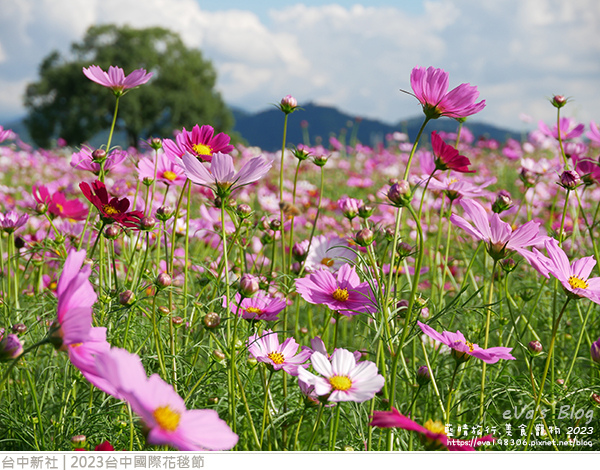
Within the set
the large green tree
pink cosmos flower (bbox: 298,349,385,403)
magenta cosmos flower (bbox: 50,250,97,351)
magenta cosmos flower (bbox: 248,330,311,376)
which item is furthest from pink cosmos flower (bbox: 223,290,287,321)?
the large green tree

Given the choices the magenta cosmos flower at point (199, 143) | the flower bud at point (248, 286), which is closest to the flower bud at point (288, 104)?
the magenta cosmos flower at point (199, 143)

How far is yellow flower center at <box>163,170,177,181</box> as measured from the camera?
2.54ft

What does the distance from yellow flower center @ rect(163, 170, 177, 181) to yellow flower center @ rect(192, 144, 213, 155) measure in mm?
150

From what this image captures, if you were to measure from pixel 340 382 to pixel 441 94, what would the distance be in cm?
33

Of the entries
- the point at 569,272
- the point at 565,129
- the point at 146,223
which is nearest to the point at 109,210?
the point at 146,223

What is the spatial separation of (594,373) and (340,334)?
0.56 metres

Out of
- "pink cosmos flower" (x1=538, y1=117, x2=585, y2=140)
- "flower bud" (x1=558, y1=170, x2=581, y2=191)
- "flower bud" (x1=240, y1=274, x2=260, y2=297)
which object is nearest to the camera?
"flower bud" (x1=240, y1=274, x2=260, y2=297)

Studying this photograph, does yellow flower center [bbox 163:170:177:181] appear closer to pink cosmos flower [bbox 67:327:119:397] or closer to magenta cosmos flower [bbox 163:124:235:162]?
magenta cosmos flower [bbox 163:124:235:162]

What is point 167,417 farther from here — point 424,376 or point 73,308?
point 424,376

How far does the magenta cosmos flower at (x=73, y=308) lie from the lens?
316mm

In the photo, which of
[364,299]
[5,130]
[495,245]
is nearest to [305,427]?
[364,299]

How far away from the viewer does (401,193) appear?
459mm

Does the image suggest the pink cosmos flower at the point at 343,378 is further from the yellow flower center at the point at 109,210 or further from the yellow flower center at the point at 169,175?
the yellow flower center at the point at 169,175

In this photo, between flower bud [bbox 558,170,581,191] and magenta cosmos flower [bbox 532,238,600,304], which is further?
flower bud [bbox 558,170,581,191]
